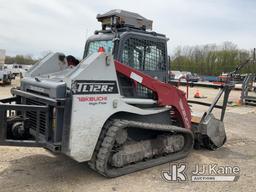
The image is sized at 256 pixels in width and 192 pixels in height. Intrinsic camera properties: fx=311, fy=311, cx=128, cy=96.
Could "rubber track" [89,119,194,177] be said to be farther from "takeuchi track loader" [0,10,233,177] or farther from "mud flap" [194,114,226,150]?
"mud flap" [194,114,226,150]

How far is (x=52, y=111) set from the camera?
4312 millimetres

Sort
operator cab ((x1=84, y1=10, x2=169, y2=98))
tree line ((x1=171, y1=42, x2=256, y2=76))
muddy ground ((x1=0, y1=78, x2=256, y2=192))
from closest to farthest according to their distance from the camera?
muddy ground ((x1=0, y1=78, x2=256, y2=192))
operator cab ((x1=84, y1=10, x2=169, y2=98))
tree line ((x1=171, y1=42, x2=256, y2=76))

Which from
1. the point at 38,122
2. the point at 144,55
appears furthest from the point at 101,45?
the point at 38,122

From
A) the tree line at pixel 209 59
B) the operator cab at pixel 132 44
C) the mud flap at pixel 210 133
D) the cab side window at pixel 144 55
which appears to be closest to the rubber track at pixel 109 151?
the operator cab at pixel 132 44

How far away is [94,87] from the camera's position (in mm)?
4320

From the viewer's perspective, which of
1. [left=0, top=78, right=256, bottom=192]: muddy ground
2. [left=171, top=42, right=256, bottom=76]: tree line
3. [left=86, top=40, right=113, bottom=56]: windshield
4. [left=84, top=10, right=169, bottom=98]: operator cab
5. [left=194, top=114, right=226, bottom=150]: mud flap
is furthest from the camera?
[left=171, top=42, right=256, bottom=76]: tree line

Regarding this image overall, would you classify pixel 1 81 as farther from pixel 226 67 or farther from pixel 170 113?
pixel 226 67

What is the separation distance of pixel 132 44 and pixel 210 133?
2540mm

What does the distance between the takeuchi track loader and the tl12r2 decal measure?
0.04ft

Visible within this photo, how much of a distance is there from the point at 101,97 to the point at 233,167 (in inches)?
111

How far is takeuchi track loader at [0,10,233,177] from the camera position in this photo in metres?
4.19

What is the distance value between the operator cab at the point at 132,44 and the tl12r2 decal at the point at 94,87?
20.2 inches

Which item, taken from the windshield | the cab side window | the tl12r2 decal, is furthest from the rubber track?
the windshield
